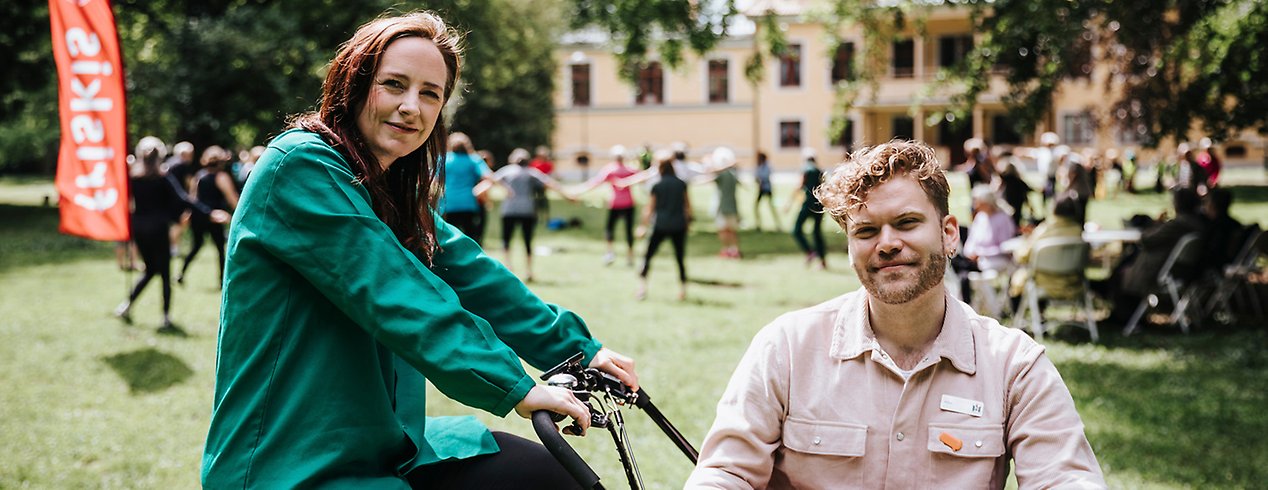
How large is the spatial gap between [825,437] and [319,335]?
4.01 feet

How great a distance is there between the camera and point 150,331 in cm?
1094

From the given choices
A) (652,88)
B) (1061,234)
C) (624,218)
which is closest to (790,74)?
(652,88)

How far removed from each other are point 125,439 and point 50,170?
61.3 m

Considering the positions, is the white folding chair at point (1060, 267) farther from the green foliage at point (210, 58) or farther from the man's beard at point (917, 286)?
the green foliage at point (210, 58)

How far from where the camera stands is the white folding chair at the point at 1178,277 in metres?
10.7

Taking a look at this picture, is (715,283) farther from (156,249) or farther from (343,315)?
(343,315)

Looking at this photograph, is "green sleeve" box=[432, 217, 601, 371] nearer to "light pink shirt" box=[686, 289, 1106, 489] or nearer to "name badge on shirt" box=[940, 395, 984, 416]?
"light pink shirt" box=[686, 289, 1106, 489]

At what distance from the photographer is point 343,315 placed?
89.3 inches

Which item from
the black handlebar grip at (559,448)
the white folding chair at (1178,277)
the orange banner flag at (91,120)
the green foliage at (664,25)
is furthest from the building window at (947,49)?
the black handlebar grip at (559,448)

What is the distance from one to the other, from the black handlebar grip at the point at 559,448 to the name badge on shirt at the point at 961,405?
2.92 ft

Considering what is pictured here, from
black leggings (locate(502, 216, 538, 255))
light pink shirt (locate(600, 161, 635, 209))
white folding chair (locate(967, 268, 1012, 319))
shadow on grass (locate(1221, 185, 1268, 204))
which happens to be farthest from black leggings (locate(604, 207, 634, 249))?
shadow on grass (locate(1221, 185, 1268, 204))

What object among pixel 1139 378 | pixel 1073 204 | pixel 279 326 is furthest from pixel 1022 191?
pixel 279 326

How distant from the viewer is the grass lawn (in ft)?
20.2

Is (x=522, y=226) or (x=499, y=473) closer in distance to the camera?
(x=499, y=473)
